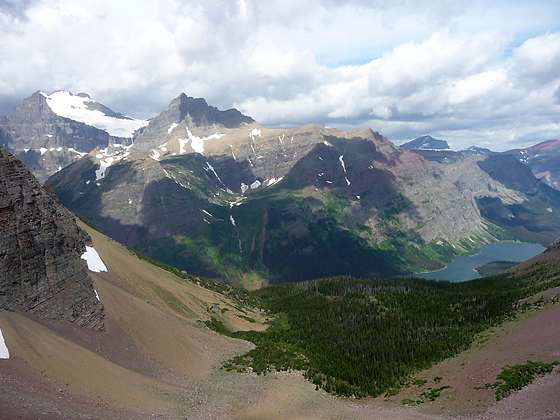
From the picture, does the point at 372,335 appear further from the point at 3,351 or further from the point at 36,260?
the point at 3,351

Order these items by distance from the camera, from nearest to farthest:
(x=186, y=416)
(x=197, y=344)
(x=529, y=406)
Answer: (x=529, y=406) → (x=186, y=416) → (x=197, y=344)

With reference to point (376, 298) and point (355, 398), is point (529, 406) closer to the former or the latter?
point (355, 398)

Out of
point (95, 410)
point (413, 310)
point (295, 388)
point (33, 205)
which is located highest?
point (33, 205)

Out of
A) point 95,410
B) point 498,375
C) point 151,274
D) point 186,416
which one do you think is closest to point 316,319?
point 151,274

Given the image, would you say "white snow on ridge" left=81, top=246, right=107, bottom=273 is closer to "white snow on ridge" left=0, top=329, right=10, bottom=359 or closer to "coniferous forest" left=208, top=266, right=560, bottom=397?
"coniferous forest" left=208, top=266, right=560, bottom=397

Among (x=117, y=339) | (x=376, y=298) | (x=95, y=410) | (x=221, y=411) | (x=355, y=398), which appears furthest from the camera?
(x=376, y=298)

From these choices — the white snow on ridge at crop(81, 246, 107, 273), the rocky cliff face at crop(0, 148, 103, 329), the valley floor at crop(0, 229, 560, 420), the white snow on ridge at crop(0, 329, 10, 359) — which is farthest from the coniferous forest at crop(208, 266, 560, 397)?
the white snow on ridge at crop(0, 329, 10, 359)

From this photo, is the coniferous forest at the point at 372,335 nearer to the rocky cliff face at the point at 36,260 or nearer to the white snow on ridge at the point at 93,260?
the white snow on ridge at the point at 93,260
